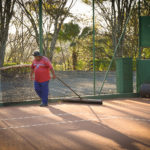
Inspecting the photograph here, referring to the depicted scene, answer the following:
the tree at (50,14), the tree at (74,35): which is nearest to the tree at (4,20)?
the tree at (50,14)

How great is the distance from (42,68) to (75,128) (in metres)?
3.14

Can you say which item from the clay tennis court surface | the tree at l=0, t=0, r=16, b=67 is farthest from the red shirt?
the tree at l=0, t=0, r=16, b=67

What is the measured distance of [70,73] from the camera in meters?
8.86

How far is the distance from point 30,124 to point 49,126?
0.48m

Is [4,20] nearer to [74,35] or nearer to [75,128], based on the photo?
[75,128]

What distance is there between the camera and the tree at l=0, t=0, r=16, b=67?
32.4ft

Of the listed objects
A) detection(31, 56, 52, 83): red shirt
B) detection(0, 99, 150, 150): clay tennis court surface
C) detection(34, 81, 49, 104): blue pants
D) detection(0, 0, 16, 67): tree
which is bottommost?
detection(0, 99, 150, 150): clay tennis court surface

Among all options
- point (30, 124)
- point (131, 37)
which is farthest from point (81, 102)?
point (131, 37)

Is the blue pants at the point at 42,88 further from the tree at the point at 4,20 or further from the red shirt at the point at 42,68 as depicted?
the tree at the point at 4,20

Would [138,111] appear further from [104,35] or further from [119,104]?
[104,35]

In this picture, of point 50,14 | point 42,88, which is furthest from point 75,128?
point 50,14

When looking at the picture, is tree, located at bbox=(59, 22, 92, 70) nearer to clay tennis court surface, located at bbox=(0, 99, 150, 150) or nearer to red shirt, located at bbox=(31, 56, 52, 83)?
red shirt, located at bbox=(31, 56, 52, 83)

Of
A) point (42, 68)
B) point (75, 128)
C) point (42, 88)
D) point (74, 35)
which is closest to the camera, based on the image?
point (75, 128)

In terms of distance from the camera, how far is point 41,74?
7.88 m
